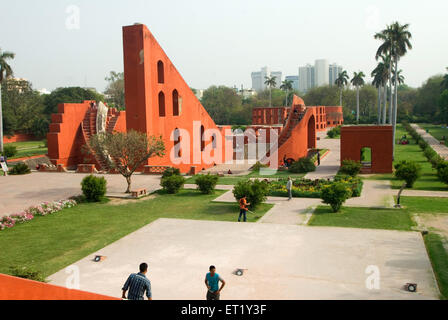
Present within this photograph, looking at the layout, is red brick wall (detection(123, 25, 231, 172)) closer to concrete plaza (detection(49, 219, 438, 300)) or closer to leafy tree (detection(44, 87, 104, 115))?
concrete plaza (detection(49, 219, 438, 300))

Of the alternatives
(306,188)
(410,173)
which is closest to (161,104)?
(306,188)

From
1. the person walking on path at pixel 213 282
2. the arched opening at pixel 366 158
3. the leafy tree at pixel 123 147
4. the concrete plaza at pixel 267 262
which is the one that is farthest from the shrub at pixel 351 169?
the person walking on path at pixel 213 282

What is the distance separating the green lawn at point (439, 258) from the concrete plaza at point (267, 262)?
199mm

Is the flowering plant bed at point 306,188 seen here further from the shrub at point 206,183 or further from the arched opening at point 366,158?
the arched opening at point 366,158

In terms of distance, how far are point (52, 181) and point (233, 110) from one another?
68078 mm

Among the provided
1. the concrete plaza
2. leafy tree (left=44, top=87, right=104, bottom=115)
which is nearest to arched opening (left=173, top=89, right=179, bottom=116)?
the concrete plaza

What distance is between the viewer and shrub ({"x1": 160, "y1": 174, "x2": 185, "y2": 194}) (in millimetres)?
19422

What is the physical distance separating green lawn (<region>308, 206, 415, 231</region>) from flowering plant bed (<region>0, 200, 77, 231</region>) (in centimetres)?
986

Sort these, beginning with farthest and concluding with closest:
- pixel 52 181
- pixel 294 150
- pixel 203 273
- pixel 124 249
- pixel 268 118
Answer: pixel 268 118 → pixel 294 150 → pixel 52 181 → pixel 124 249 → pixel 203 273

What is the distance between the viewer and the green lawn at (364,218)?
1354 centimetres

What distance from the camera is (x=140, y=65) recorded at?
78.8 ft
